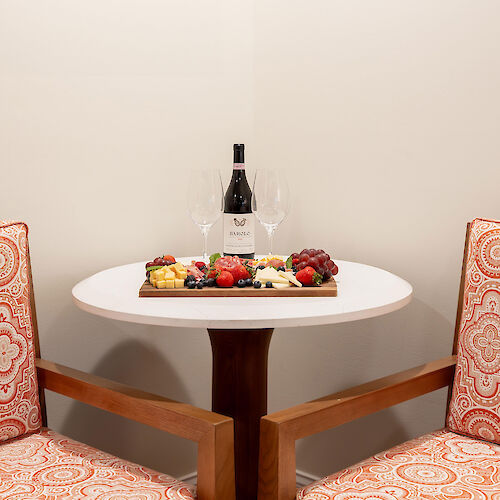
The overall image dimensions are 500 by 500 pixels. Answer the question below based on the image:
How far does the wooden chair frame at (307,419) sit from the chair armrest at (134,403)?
0.09 metres

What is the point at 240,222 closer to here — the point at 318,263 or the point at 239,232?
→ the point at 239,232

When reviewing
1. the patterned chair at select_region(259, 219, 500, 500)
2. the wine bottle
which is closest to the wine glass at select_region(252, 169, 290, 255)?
the wine bottle

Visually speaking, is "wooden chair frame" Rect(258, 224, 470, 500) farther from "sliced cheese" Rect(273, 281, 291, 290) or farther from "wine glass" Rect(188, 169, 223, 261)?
"wine glass" Rect(188, 169, 223, 261)

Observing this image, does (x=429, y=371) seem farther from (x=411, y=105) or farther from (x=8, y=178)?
(x=8, y=178)

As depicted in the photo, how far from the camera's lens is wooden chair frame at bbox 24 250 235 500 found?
3.95 ft

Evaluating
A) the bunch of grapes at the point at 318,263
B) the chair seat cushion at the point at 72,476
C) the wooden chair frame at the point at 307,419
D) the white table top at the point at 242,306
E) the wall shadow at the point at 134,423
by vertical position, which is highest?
the bunch of grapes at the point at 318,263

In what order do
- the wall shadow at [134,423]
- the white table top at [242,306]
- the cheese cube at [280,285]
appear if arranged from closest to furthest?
the white table top at [242,306]
the cheese cube at [280,285]
the wall shadow at [134,423]

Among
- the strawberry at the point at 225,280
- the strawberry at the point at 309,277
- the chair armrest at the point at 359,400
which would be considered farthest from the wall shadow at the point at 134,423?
the chair armrest at the point at 359,400

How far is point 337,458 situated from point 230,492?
45.7 inches

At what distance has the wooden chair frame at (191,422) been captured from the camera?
1.21m

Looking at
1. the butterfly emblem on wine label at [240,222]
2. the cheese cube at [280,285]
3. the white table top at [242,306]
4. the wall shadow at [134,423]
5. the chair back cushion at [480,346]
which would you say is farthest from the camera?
the wall shadow at [134,423]

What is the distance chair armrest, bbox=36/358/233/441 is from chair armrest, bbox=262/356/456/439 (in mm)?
126

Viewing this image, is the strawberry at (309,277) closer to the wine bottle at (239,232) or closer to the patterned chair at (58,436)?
the wine bottle at (239,232)

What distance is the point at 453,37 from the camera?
1868mm
